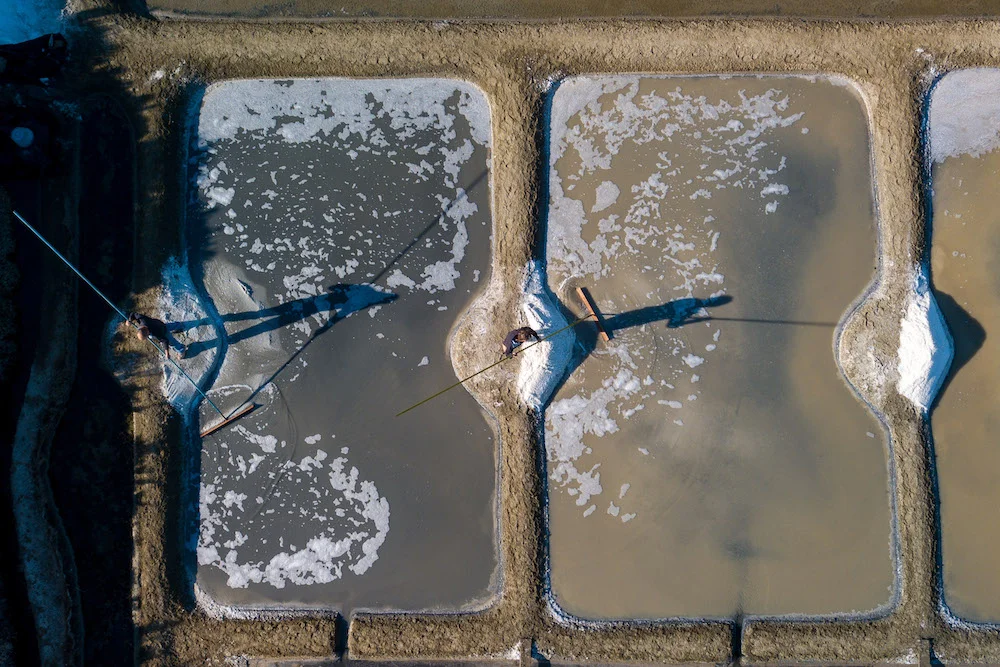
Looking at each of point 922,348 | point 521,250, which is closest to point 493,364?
point 521,250

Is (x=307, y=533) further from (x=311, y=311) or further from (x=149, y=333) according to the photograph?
(x=149, y=333)

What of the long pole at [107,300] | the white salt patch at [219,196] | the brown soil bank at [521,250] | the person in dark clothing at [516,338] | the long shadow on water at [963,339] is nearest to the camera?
the long pole at [107,300]

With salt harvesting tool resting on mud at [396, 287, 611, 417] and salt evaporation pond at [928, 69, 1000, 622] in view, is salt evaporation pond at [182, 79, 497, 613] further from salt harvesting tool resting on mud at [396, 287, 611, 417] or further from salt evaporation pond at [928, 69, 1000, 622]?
salt evaporation pond at [928, 69, 1000, 622]

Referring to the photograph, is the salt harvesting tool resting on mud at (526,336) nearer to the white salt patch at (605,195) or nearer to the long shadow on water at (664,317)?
the long shadow on water at (664,317)

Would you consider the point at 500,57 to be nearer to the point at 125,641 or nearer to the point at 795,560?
the point at 795,560

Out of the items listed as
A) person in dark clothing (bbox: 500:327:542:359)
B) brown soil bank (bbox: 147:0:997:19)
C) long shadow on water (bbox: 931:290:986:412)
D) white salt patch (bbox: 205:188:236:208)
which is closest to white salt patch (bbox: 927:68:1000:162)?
brown soil bank (bbox: 147:0:997:19)

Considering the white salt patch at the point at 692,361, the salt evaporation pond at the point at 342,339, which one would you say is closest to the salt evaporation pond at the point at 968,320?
the white salt patch at the point at 692,361
